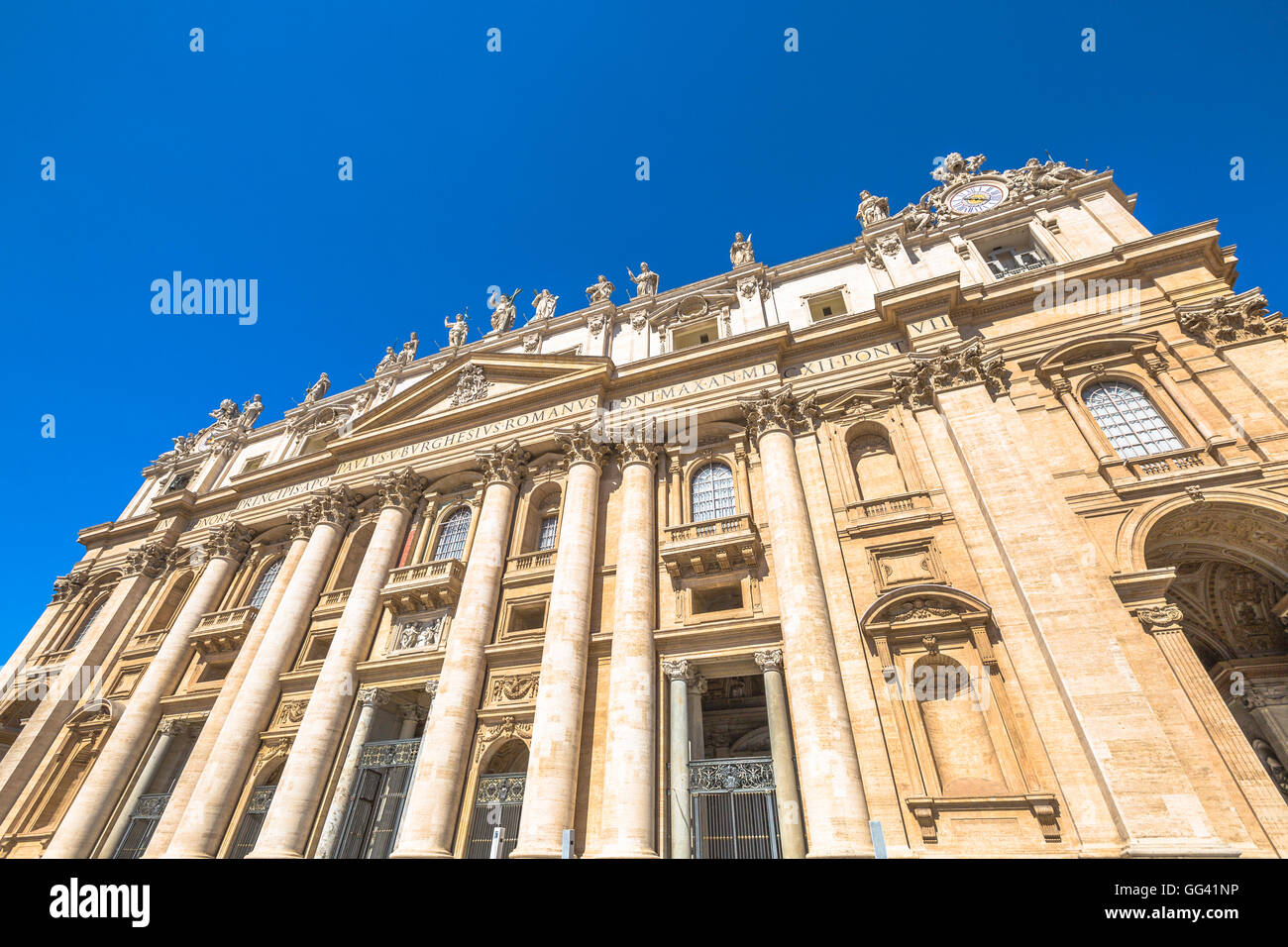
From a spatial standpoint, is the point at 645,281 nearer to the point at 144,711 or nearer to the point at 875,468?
the point at 875,468

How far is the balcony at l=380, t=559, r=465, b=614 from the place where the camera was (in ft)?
64.1

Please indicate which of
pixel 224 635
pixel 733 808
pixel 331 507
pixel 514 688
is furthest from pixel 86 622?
pixel 733 808

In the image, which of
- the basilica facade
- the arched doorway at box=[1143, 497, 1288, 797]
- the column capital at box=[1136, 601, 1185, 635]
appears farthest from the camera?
the arched doorway at box=[1143, 497, 1288, 797]

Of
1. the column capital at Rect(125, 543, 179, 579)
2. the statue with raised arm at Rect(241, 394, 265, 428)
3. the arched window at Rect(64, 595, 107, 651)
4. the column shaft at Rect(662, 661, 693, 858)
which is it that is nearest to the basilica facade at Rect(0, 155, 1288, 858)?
the column shaft at Rect(662, 661, 693, 858)

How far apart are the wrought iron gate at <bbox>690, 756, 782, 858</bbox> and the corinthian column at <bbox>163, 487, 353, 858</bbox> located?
14.0 m

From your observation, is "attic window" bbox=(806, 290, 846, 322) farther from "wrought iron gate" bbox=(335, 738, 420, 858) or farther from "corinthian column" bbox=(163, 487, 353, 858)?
"wrought iron gate" bbox=(335, 738, 420, 858)

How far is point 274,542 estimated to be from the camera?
2678cm

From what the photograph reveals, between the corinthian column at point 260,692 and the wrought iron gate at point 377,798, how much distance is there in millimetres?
4312

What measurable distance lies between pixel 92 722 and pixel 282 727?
10.1 metres

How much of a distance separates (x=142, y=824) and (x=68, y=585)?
17.7m
